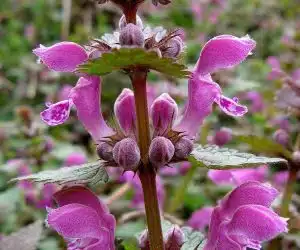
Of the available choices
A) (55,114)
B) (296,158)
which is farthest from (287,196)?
(55,114)

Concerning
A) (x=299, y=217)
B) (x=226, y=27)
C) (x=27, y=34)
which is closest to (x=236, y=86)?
(x=299, y=217)

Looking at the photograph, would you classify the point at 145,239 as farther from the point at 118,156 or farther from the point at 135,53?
the point at 135,53

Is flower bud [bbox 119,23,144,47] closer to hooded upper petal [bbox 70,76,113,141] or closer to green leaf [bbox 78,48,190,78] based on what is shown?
green leaf [bbox 78,48,190,78]

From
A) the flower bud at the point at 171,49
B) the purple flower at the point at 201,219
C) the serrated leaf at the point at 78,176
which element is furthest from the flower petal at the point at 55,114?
the purple flower at the point at 201,219

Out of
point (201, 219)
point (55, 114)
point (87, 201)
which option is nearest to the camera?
point (55, 114)

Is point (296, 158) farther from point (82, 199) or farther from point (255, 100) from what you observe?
point (255, 100)

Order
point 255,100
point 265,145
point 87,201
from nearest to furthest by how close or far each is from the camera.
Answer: point 87,201, point 265,145, point 255,100

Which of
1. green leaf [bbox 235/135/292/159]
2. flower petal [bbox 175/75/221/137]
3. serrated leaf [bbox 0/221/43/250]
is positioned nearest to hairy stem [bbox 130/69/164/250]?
flower petal [bbox 175/75/221/137]
